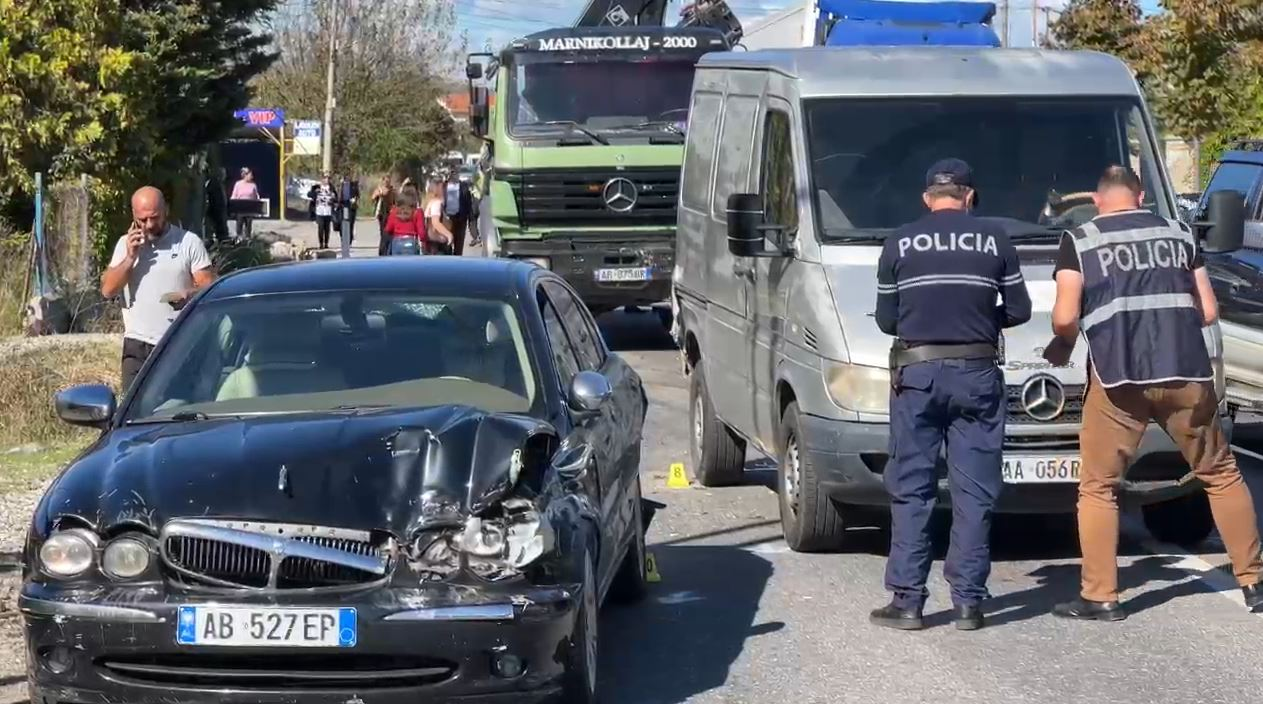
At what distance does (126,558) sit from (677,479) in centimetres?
600

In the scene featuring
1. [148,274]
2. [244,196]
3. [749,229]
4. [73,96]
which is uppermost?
[73,96]

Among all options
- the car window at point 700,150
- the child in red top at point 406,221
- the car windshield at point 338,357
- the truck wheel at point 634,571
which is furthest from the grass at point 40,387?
the child in red top at point 406,221

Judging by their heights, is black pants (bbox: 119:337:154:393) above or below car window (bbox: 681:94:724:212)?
below

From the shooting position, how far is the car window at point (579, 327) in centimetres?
751

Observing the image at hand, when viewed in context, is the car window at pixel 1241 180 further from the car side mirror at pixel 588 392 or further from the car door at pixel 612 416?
the car side mirror at pixel 588 392

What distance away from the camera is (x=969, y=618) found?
291 inches

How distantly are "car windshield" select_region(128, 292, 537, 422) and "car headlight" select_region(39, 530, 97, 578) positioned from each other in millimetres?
907

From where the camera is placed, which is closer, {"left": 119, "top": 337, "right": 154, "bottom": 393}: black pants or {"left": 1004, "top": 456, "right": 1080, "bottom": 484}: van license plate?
{"left": 1004, "top": 456, "right": 1080, "bottom": 484}: van license plate

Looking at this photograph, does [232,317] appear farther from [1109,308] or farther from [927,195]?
[1109,308]

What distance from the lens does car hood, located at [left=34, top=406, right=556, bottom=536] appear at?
5504mm

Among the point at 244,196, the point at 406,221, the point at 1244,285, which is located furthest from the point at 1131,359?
the point at 244,196

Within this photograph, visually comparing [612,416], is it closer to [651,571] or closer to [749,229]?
[651,571]

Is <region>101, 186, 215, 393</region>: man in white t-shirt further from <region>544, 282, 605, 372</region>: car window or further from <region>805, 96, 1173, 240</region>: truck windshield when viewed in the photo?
<region>805, 96, 1173, 240</region>: truck windshield

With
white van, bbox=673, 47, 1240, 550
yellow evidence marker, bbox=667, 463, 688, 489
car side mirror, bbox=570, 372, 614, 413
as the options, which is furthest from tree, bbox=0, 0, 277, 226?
car side mirror, bbox=570, 372, 614, 413
